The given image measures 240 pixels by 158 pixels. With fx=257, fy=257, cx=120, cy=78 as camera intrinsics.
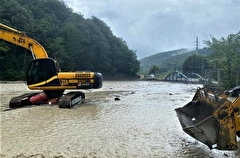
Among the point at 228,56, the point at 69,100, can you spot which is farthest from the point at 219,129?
the point at 228,56

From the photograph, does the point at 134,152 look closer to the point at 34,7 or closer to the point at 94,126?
the point at 94,126

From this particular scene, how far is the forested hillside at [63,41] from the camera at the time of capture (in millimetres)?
42781

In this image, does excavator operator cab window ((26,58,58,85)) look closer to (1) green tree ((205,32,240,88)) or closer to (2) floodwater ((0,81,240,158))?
(2) floodwater ((0,81,240,158))

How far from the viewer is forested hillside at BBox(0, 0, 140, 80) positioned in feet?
140

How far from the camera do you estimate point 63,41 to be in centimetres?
5534

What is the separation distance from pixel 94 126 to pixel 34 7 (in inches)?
2068

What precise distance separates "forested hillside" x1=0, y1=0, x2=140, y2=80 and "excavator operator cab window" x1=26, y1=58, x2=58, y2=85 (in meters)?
27.4

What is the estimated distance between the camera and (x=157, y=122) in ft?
26.2

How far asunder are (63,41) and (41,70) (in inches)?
1754

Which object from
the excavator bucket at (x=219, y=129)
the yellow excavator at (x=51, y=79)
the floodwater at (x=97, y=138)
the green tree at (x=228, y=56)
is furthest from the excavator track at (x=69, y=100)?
the green tree at (x=228, y=56)

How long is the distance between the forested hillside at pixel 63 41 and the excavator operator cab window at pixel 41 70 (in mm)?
27375

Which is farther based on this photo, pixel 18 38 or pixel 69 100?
pixel 18 38

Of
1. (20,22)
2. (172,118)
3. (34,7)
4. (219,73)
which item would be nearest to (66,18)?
(34,7)

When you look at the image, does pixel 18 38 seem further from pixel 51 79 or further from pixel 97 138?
pixel 97 138
